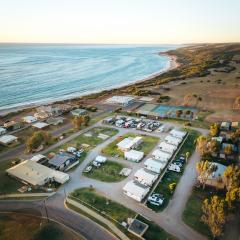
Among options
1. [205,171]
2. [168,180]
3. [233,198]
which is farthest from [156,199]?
[233,198]

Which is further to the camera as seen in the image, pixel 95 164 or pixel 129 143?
pixel 129 143

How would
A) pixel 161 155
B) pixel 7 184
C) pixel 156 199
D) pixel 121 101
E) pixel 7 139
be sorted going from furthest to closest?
pixel 121 101 < pixel 7 139 < pixel 161 155 < pixel 7 184 < pixel 156 199

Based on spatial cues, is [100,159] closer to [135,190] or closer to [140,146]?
[140,146]

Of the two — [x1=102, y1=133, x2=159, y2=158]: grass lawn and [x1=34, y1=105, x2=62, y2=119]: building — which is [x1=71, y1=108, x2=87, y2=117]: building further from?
[x1=102, y1=133, x2=159, y2=158]: grass lawn

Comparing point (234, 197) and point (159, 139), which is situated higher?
point (234, 197)

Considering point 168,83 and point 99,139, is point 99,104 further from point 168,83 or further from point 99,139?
point 168,83

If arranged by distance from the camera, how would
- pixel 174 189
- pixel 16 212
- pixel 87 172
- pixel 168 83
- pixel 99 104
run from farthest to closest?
pixel 168 83, pixel 99 104, pixel 87 172, pixel 174 189, pixel 16 212

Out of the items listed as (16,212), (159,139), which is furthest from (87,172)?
(159,139)

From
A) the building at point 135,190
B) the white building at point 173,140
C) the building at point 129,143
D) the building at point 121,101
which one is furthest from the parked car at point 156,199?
the building at point 121,101
